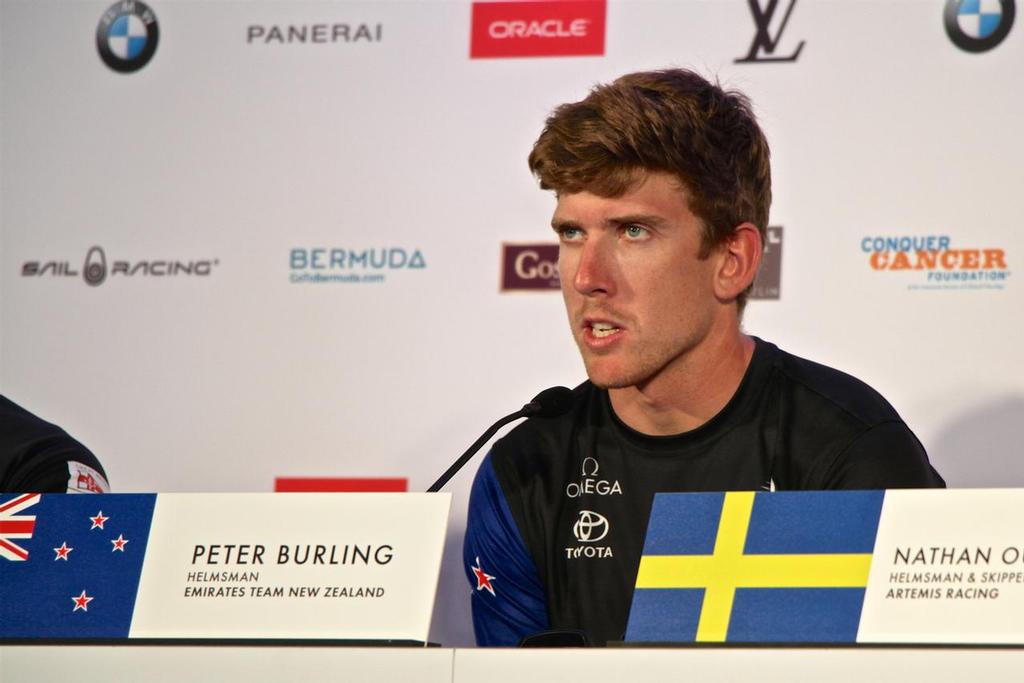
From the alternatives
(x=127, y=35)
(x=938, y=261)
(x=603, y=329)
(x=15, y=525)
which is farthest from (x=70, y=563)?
(x=127, y=35)

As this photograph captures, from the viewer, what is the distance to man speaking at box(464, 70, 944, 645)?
6.93 ft

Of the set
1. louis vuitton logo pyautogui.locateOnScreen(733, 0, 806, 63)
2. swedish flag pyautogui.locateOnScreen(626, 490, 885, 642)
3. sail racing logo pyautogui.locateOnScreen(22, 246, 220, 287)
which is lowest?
swedish flag pyautogui.locateOnScreen(626, 490, 885, 642)

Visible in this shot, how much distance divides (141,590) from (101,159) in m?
1.96

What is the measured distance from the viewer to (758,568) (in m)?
1.35

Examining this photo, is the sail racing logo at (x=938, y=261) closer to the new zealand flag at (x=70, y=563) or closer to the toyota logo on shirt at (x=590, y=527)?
the toyota logo on shirt at (x=590, y=527)

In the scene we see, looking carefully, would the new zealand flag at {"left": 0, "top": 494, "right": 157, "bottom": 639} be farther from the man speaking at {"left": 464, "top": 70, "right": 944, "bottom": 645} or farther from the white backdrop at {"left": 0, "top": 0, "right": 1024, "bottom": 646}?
the white backdrop at {"left": 0, "top": 0, "right": 1024, "bottom": 646}

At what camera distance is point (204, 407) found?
3.08 meters

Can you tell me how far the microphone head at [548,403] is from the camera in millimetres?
1930

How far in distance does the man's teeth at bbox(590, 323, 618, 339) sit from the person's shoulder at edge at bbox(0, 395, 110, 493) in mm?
999

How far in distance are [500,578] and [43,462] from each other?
3.11 feet

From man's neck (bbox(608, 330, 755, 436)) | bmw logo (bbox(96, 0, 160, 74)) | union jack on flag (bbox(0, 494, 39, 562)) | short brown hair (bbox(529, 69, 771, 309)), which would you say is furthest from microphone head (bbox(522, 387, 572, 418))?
bmw logo (bbox(96, 0, 160, 74))

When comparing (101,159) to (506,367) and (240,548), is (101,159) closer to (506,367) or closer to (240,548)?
(506,367)

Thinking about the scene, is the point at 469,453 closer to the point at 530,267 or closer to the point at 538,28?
the point at 530,267

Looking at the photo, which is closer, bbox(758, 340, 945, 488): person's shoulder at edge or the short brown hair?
bbox(758, 340, 945, 488): person's shoulder at edge
